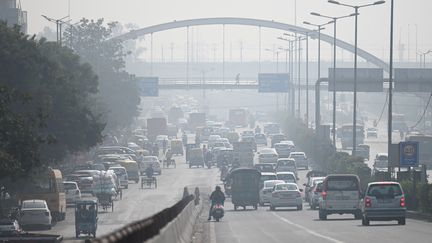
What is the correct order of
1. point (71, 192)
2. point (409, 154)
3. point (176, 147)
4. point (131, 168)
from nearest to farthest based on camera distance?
1. point (409, 154)
2. point (71, 192)
3. point (131, 168)
4. point (176, 147)

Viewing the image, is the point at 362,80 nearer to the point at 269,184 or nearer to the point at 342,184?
the point at 269,184

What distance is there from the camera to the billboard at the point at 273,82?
150000 mm

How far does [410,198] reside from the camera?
53.8 m

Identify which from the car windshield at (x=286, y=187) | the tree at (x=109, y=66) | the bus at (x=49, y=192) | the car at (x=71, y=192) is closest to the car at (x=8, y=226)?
the bus at (x=49, y=192)

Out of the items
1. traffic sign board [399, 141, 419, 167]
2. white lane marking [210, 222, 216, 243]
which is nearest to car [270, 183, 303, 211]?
traffic sign board [399, 141, 419, 167]

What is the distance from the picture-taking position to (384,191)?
43.9m

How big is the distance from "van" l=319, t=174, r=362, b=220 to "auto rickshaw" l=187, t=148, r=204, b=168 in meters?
64.2

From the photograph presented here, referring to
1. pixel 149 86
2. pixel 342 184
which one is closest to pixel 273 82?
pixel 149 86

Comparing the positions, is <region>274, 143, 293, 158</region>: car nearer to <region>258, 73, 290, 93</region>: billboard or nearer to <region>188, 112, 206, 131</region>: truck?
<region>258, 73, 290, 93</region>: billboard

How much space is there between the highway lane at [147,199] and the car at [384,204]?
30.7 feet

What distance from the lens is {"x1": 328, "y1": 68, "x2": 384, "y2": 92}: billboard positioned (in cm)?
10375

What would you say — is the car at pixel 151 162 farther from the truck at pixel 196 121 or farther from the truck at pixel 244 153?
the truck at pixel 196 121

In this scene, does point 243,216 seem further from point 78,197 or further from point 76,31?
point 76,31

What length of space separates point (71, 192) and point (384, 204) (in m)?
32.2
